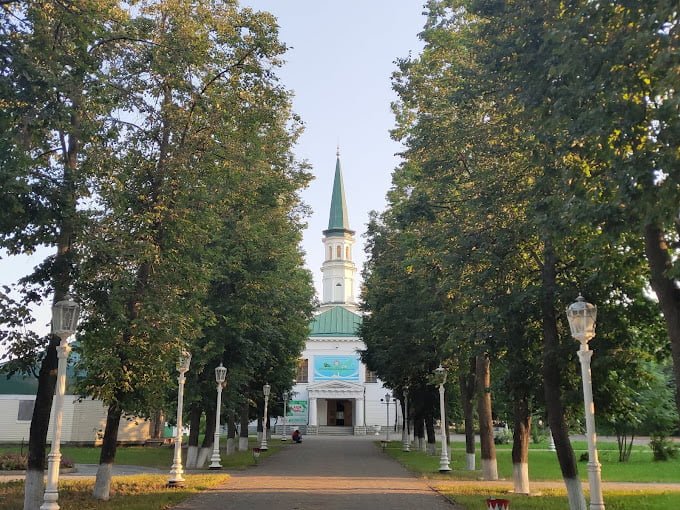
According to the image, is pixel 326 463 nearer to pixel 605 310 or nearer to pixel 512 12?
pixel 605 310

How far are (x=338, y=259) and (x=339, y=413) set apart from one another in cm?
2439

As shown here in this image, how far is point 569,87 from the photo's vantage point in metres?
8.49

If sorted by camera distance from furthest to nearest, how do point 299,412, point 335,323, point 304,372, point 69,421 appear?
point 335,323, point 304,372, point 299,412, point 69,421

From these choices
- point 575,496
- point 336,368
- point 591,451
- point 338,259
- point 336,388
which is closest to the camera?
point 591,451

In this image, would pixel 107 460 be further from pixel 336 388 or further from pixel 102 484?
pixel 336 388

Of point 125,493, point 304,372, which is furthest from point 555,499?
point 304,372

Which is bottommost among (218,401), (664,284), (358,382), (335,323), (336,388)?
(218,401)

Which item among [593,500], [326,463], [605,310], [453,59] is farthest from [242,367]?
[593,500]

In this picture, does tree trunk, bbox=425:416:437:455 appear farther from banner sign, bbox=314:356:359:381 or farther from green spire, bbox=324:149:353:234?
green spire, bbox=324:149:353:234

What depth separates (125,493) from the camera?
15516 mm

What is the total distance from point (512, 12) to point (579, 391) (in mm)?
8007

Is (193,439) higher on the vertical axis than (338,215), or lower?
lower

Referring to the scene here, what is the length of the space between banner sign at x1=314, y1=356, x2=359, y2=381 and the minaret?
16410 mm

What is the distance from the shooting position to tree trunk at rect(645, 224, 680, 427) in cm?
889
